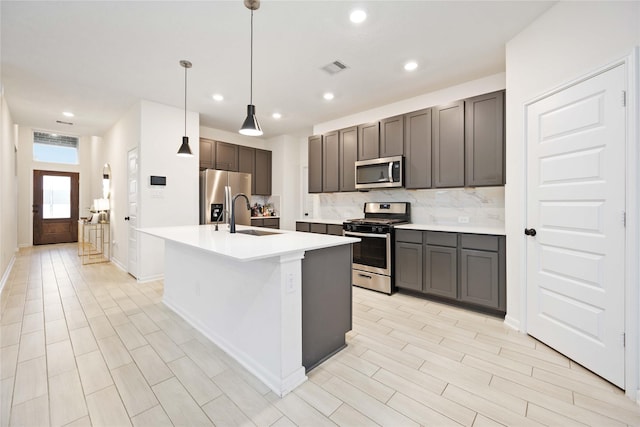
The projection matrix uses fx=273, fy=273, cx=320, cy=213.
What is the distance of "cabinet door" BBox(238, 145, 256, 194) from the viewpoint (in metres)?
5.75

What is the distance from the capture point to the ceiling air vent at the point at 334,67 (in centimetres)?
303

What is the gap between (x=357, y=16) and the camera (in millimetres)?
2242

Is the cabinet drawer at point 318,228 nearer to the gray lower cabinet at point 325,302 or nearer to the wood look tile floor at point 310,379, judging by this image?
the wood look tile floor at point 310,379

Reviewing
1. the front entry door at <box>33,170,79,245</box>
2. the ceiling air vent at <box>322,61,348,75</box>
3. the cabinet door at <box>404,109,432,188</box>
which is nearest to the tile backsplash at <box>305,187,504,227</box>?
the cabinet door at <box>404,109,432,188</box>

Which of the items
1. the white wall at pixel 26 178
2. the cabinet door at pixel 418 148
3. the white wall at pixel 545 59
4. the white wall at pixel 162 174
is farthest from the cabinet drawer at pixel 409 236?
the white wall at pixel 26 178

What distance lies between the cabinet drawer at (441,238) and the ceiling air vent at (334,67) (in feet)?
7.10

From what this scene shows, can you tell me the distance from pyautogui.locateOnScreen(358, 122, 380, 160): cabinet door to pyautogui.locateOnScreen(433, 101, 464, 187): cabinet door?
84 cm

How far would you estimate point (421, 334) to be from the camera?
8.16ft

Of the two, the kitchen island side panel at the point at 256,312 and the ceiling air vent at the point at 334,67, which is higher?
the ceiling air vent at the point at 334,67

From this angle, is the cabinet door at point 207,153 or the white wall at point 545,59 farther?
the cabinet door at point 207,153

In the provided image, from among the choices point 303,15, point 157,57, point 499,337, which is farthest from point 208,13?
point 499,337

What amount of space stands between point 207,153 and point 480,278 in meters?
4.84

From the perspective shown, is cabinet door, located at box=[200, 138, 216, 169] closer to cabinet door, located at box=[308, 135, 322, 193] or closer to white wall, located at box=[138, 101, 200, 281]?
white wall, located at box=[138, 101, 200, 281]

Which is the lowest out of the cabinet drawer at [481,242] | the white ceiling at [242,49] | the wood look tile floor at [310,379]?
the wood look tile floor at [310,379]
